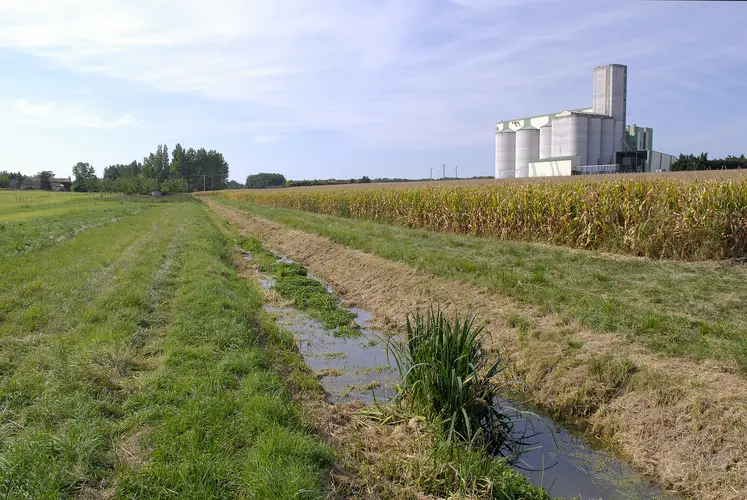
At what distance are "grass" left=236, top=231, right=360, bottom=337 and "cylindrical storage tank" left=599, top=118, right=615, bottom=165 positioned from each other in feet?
153

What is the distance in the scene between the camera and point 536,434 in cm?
549

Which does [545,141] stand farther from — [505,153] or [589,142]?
[505,153]

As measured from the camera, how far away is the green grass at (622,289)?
20.0 feet

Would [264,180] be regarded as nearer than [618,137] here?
No

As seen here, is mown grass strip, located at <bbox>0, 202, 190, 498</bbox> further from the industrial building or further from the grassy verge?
the industrial building

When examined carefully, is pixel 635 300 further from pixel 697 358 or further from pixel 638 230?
pixel 638 230

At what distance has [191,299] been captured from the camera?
9211mm

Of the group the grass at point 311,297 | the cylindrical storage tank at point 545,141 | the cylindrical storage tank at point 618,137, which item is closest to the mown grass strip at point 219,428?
the grass at point 311,297

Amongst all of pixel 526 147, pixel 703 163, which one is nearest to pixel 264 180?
pixel 526 147

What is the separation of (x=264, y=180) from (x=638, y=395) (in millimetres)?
155897

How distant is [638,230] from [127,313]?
11.7 m

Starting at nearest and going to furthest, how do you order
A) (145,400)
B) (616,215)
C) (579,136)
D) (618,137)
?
(145,400) < (616,215) < (579,136) < (618,137)

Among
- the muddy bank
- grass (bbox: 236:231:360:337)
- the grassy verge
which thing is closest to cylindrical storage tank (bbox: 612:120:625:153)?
grass (bbox: 236:231:360:337)

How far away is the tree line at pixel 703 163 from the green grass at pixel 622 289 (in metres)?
31.0
